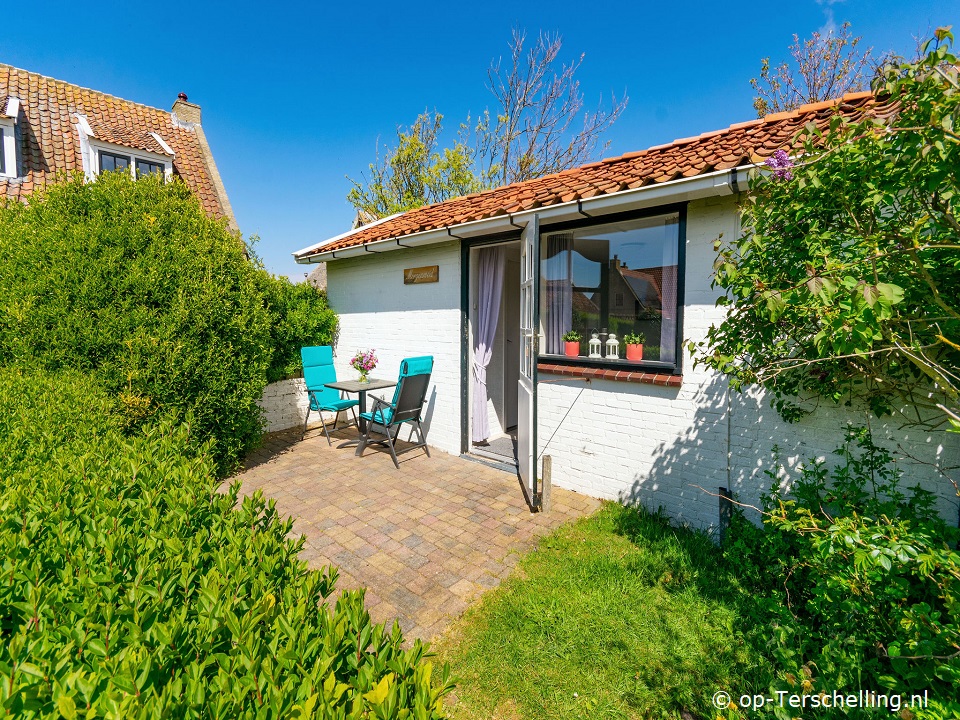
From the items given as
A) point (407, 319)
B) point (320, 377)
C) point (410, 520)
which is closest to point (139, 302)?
point (320, 377)

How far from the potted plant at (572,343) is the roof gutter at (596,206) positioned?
1258 mm

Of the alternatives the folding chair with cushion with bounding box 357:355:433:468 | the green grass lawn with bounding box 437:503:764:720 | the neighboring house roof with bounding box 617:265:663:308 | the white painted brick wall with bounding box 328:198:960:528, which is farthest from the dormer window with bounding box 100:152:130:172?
the green grass lawn with bounding box 437:503:764:720

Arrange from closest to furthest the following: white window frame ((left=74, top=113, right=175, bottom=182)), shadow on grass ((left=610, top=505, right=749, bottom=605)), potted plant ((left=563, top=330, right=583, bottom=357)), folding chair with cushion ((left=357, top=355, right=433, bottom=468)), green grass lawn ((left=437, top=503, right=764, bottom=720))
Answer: green grass lawn ((left=437, top=503, right=764, bottom=720)) → shadow on grass ((left=610, top=505, right=749, bottom=605)) → potted plant ((left=563, top=330, right=583, bottom=357)) → folding chair with cushion ((left=357, top=355, right=433, bottom=468)) → white window frame ((left=74, top=113, right=175, bottom=182))

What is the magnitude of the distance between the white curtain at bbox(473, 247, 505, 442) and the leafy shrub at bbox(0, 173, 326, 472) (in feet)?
9.26

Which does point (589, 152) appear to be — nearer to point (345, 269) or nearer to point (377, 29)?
point (377, 29)

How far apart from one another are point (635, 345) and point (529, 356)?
1.09 m

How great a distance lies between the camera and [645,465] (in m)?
4.27

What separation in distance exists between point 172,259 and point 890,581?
6.63 m

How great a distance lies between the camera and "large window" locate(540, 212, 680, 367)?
4.11 metres

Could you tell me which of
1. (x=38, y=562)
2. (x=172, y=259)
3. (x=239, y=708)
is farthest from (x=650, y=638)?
(x=172, y=259)

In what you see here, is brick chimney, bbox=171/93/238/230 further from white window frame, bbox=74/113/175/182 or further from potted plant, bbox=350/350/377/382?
potted plant, bbox=350/350/377/382

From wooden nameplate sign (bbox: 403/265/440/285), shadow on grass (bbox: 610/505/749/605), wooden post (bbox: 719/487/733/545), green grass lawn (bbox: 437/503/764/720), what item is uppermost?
wooden nameplate sign (bbox: 403/265/440/285)

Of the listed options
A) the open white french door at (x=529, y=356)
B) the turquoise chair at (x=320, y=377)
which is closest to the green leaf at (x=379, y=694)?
the open white french door at (x=529, y=356)

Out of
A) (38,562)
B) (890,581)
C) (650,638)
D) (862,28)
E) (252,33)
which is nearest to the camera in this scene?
(38,562)
